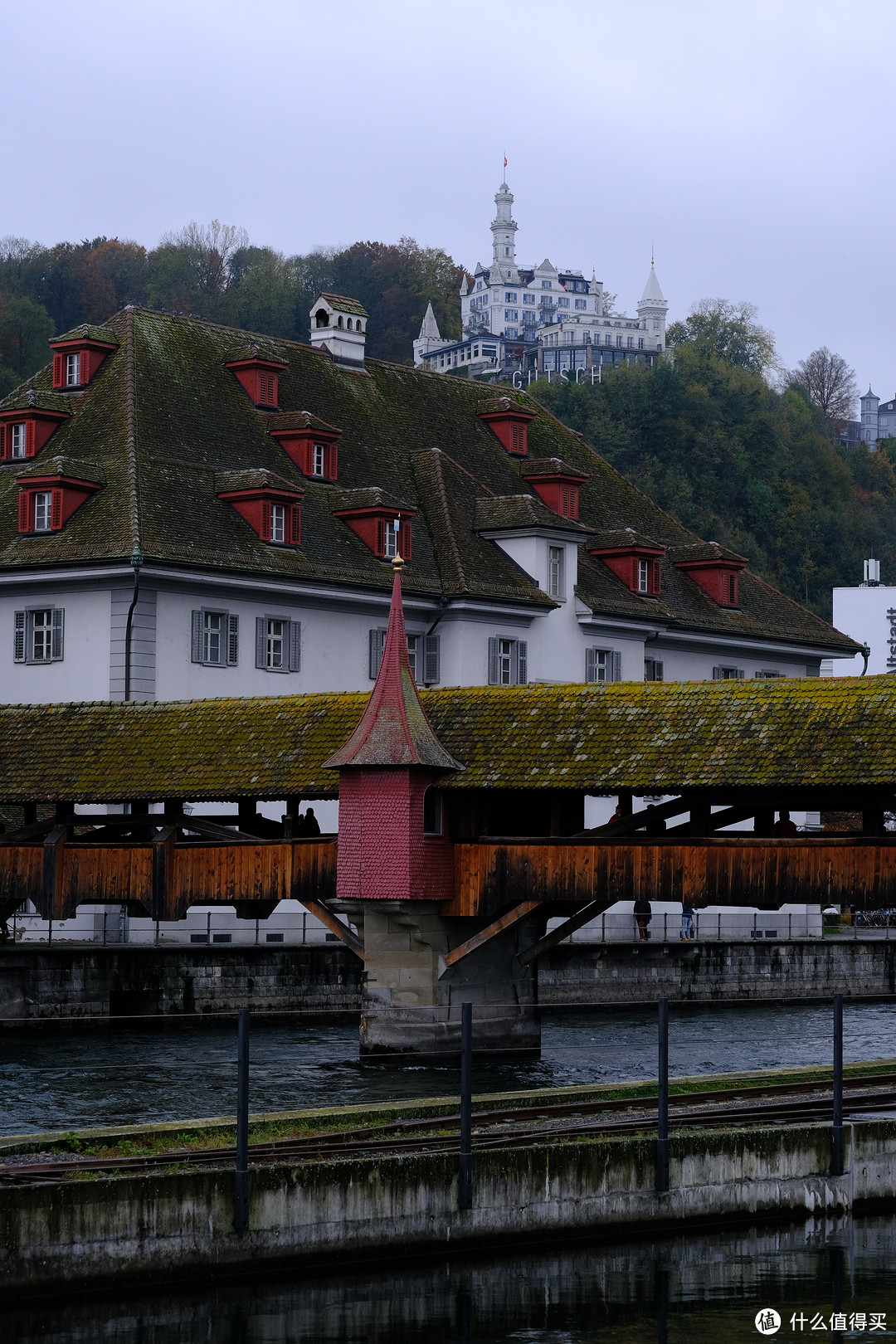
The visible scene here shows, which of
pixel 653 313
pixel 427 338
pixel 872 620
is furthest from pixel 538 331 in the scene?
pixel 872 620

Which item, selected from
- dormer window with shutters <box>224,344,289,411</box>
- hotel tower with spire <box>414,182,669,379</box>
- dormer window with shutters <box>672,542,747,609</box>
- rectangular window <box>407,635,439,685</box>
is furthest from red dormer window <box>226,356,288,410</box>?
hotel tower with spire <box>414,182,669,379</box>

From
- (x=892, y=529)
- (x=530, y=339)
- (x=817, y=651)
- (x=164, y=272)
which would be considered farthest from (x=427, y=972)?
(x=530, y=339)

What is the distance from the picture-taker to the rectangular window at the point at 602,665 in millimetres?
44906

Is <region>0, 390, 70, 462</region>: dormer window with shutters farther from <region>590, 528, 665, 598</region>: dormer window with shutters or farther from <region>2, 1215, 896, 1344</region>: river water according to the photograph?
<region>2, 1215, 896, 1344</region>: river water

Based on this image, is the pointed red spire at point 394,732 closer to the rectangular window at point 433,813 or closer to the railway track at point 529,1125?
the rectangular window at point 433,813

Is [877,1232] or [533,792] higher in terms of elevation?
[533,792]

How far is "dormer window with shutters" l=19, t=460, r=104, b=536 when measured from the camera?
37.9 meters

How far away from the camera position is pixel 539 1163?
1633cm

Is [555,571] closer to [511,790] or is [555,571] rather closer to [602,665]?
[602,665]

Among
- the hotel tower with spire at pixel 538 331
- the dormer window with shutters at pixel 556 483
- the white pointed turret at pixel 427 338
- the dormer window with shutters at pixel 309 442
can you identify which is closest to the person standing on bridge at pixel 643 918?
the dormer window with shutters at pixel 556 483

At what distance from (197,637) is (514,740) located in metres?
12.1

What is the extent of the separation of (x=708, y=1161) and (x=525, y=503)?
27.6 m

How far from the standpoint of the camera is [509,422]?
4856 centimetres

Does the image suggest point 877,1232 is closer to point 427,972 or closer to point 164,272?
point 427,972
